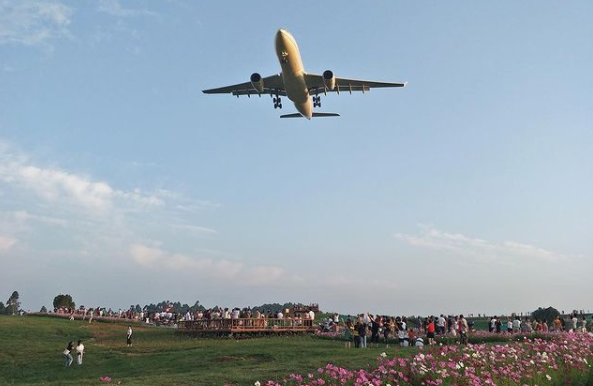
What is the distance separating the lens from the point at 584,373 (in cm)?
1702

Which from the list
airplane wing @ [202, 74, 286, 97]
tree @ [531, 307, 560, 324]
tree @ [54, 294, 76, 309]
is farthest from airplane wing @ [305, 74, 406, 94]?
tree @ [54, 294, 76, 309]

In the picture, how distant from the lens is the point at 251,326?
38.0 meters

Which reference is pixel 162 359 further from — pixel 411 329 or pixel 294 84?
pixel 294 84

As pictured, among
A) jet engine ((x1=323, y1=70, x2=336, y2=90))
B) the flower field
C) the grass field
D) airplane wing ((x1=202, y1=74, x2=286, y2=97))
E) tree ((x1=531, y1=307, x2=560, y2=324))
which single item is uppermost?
airplane wing ((x1=202, y1=74, x2=286, y2=97))

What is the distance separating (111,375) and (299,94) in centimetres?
2562

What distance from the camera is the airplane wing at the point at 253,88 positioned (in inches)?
1838

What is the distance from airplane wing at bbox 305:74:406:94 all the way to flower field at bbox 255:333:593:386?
1141 inches

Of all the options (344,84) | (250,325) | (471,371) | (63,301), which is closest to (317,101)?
(344,84)

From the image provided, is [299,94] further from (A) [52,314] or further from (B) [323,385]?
(A) [52,314]

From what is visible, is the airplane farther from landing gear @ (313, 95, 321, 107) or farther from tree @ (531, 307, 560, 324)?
tree @ (531, 307, 560, 324)

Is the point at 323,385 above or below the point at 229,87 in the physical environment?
below

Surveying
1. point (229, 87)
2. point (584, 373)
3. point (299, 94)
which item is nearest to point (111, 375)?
point (584, 373)

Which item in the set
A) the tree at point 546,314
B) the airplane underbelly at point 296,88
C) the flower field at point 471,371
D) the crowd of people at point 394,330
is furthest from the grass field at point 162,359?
the tree at point 546,314

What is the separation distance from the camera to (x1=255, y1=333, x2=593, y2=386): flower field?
15062mm
